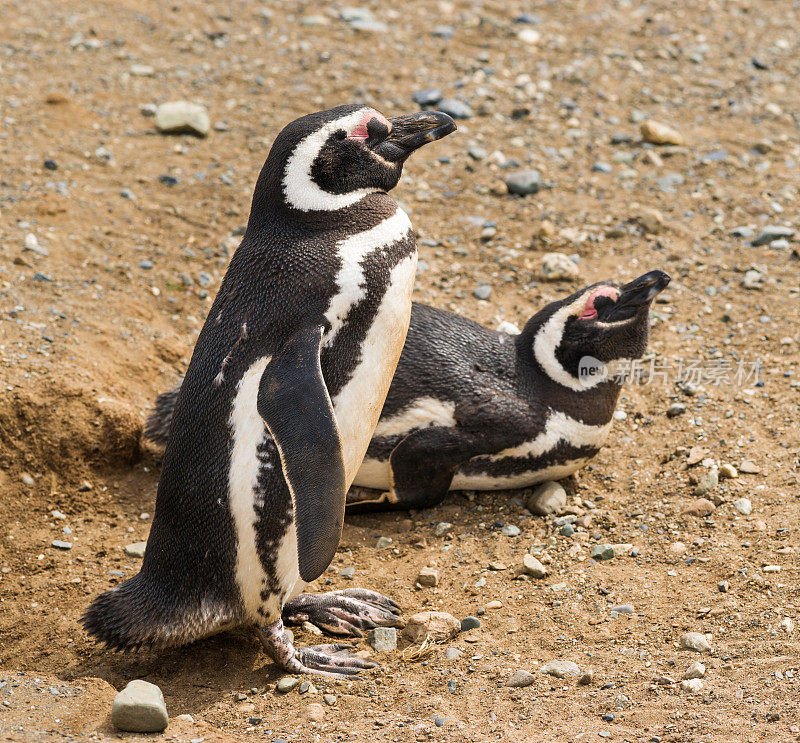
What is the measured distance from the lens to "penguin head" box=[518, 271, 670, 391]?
4184 millimetres

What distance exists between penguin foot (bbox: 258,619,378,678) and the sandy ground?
0.26 ft

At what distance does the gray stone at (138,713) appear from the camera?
8.84 ft

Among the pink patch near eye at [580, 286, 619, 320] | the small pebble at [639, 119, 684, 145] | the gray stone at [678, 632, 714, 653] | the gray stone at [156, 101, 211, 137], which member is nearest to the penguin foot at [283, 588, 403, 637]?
the gray stone at [678, 632, 714, 653]

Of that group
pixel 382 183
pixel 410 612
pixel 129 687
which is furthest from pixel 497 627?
pixel 382 183

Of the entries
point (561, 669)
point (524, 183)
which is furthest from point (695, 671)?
point (524, 183)

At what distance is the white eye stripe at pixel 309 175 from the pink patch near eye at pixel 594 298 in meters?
1.46

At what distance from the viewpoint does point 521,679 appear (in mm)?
2969

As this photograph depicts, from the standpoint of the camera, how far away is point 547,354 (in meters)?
4.23

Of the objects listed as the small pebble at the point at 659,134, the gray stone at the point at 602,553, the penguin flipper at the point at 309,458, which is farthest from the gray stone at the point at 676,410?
the small pebble at the point at 659,134

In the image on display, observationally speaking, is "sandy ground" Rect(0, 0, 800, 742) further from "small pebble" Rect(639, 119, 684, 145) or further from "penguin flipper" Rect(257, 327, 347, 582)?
"penguin flipper" Rect(257, 327, 347, 582)

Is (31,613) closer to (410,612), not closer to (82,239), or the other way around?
(410,612)

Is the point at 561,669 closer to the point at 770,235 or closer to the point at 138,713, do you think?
the point at 138,713

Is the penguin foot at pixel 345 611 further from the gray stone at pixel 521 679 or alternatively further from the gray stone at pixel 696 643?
the gray stone at pixel 696 643

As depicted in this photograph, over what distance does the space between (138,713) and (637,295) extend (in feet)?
8.52
